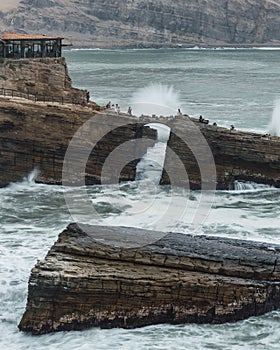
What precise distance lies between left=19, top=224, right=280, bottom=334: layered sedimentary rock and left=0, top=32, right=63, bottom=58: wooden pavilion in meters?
24.1

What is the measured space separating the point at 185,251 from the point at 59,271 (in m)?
3.36

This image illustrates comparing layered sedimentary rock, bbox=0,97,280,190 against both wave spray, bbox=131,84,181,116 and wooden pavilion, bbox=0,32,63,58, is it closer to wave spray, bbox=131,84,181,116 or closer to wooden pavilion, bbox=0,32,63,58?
wooden pavilion, bbox=0,32,63,58

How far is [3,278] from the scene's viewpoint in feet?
62.5

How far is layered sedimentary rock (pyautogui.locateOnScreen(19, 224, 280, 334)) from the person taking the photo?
16.3 metres

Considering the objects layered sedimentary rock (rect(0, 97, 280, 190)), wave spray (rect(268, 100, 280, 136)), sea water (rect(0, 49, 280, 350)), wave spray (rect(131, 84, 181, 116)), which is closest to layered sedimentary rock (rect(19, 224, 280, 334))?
sea water (rect(0, 49, 280, 350))

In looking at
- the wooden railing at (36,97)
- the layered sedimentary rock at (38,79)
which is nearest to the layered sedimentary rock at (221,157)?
the wooden railing at (36,97)

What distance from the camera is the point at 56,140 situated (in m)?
32.3

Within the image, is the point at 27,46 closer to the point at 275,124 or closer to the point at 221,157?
the point at 221,157

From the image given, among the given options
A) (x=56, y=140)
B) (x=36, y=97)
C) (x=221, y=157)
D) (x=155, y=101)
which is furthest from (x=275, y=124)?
(x=56, y=140)

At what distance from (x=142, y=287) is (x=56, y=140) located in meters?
17.1

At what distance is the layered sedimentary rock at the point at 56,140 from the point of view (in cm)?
3212

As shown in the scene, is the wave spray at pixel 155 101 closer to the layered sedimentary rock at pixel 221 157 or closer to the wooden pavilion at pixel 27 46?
the wooden pavilion at pixel 27 46

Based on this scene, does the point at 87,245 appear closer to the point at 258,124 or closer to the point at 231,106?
the point at 258,124

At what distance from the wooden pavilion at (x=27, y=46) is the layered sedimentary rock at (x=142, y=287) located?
79.1ft
